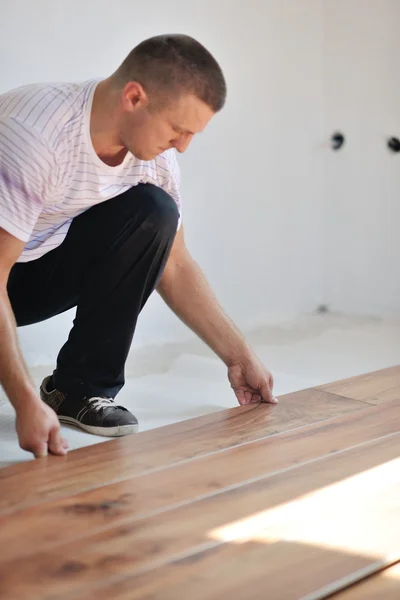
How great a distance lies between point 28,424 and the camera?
131 centimetres

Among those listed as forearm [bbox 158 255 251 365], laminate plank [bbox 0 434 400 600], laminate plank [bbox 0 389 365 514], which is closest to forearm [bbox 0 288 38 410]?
laminate plank [bbox 0 389 365 514]

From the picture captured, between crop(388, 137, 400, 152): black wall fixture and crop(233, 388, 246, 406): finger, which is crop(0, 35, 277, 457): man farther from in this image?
crop(388, 137, 400, 152): black wall fixture

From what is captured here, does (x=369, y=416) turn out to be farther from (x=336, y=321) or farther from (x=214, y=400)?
(x=336, y=321)

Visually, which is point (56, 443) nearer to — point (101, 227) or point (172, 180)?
point (101, 227)

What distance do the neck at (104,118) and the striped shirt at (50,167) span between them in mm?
14

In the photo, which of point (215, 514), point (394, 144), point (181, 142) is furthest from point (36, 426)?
point (394, 144)

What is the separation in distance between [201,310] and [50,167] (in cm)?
51

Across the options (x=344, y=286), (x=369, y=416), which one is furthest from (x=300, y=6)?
(x=369, y=416)

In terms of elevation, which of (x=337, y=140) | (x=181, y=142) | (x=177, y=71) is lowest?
(x=337, y=140)

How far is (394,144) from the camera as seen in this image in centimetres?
333

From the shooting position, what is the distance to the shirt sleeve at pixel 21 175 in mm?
1422

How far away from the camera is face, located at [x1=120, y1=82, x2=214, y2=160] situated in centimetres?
148

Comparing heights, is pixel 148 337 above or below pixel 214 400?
below

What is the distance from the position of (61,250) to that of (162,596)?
102cm
